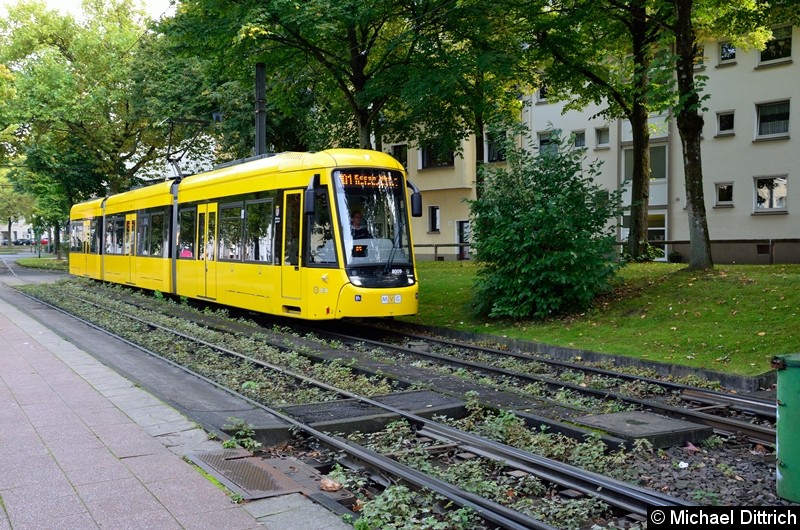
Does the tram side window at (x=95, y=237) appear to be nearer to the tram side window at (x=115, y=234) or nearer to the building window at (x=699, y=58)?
the tram side window at (x=115, y=234)

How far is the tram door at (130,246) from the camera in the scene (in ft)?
82.8

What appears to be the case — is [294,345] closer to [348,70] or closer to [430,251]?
[348,70]

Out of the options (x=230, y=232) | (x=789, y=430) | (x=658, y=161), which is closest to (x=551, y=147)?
(x=230, y=232)

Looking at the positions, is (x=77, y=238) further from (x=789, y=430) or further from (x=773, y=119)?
(x=789, y=430)

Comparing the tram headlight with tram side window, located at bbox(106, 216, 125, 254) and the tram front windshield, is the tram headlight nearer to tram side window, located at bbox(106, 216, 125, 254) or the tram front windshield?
the tram front windshield

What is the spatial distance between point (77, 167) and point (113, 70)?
9965 mm

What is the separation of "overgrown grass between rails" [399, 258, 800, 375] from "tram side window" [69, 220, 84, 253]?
2063cm

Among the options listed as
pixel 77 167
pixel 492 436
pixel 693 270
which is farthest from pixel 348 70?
pixel 77 167

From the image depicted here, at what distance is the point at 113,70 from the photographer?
128 ft

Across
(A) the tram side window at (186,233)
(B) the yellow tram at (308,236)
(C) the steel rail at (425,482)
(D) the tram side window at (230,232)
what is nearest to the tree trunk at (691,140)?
(B) the yellow tram at (308,236)

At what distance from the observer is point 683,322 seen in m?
13.5

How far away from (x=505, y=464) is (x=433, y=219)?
39528mm

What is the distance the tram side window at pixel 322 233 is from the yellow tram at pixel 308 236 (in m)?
0.02

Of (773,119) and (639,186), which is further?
(773,119)
